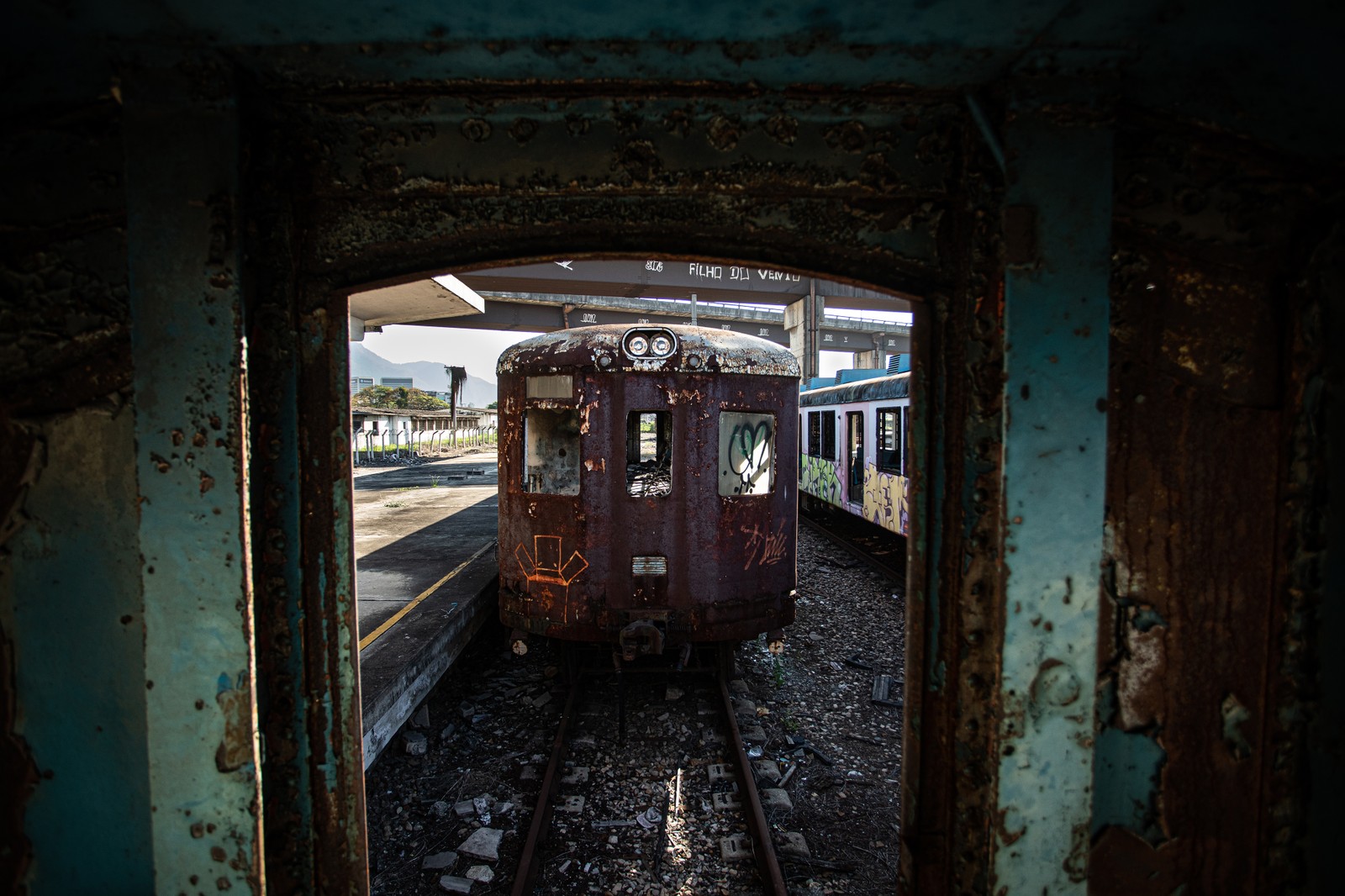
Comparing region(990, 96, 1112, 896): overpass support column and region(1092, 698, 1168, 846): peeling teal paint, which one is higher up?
region(990, 96, 1112, 896): overpass support column

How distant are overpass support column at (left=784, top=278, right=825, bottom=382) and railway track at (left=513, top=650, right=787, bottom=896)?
1499 centimetres

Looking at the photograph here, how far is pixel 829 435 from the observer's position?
12.4 meters

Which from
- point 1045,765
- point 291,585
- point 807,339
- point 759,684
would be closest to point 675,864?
point 759,684

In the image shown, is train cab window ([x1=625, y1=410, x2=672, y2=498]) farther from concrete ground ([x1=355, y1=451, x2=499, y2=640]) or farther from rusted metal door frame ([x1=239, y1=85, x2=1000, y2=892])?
rusted metal door frame ([x1=239, y1=85, x2=1000, y2=892])

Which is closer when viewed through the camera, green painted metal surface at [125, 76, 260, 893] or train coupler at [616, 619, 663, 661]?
green painted metal surface at [125, 76, 260, 893]

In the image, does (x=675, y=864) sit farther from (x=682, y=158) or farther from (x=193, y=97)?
(x=193, y=97)

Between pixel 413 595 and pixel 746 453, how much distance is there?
3.95m

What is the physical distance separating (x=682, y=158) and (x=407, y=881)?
4304mm

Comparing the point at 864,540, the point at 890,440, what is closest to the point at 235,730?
the point at 890,440

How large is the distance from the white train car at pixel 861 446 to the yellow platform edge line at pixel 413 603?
18.5ft

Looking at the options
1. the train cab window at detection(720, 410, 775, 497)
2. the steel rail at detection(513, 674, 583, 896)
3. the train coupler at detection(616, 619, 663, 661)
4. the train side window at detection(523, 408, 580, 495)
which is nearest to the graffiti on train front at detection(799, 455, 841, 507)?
the train cab window at detection(720, 410, 775, 497)

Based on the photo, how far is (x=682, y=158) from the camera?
1.56 m

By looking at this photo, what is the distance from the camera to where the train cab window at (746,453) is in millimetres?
4941

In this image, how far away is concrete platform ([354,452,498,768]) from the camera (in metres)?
4.11
